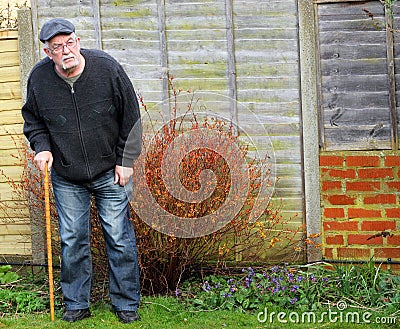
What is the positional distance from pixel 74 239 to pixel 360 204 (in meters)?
2.29

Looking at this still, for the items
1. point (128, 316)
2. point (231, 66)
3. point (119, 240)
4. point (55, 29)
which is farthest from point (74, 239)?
point (231, 66)

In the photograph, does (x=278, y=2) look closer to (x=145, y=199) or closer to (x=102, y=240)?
(x=145, y=199)

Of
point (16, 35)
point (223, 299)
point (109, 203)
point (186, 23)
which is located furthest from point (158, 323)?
point (16, 35)

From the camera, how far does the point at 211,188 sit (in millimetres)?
4875

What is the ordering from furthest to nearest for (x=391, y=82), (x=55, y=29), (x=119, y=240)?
(x=391, y=82)
(x=119, y=240)
(x=55, y=29)

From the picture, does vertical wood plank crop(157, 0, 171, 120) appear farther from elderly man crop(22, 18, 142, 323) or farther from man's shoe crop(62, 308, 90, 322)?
man's shoe crop(62, 308, 90, 322)

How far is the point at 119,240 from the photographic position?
445 cm

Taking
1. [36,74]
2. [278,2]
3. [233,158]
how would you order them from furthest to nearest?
[278,2] < [233,158] < [36,74]

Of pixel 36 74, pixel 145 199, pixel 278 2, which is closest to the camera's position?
pixel 36 74

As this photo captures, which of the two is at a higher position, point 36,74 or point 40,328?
point 36,74

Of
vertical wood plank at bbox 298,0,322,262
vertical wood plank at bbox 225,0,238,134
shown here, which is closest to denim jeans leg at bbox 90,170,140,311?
vertical wood plank at bbox 225,0,238,134

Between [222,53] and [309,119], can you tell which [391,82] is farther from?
[222,53]

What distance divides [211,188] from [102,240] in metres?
0.89

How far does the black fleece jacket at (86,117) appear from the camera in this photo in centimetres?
432
